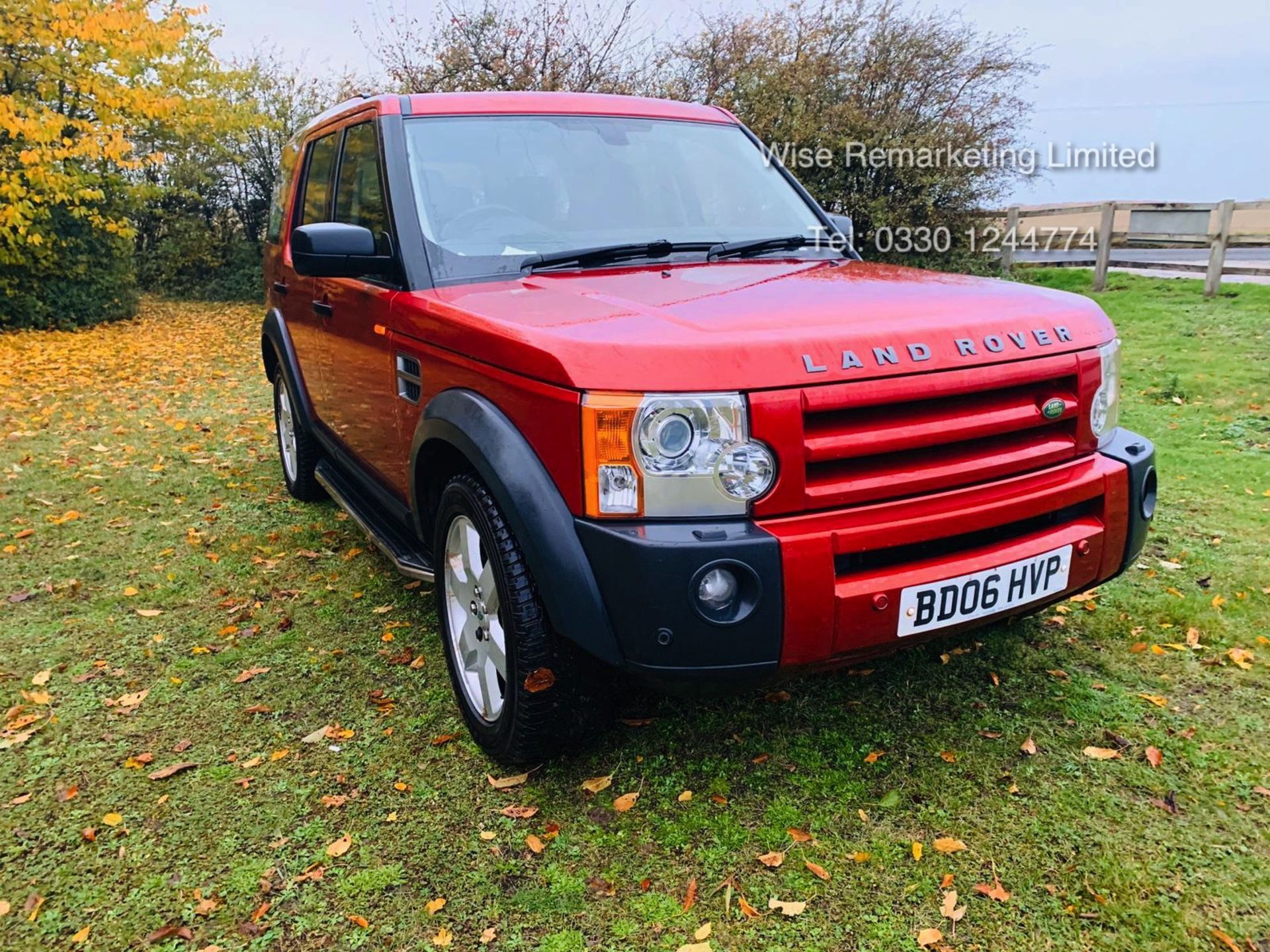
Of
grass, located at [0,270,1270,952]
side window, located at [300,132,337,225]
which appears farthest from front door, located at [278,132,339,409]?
grass, located at [0,270,1270,952]

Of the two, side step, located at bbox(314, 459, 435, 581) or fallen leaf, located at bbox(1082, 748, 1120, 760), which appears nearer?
fallen leaf, located at bbox(1082, 748, 1120, 760)

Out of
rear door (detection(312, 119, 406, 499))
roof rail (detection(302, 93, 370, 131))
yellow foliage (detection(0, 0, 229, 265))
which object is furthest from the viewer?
yellow foliage (detection(0, 0, 229, 265))

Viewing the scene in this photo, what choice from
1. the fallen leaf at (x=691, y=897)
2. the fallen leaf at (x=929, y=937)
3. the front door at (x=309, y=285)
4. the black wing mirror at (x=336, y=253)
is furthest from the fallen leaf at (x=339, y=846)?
the front door at (x=309, y=285)

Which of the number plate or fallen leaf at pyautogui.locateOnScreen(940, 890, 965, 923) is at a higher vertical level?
the number plate

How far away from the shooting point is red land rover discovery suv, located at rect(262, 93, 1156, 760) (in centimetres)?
203

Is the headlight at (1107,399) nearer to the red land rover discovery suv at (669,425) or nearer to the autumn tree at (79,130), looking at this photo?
the red land rover discovery suv at (669,425)

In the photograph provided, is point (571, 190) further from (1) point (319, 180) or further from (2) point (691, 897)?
(2) point (691, 897)

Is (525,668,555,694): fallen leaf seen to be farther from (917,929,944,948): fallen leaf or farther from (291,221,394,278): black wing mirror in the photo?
(291,221,394,278): black wing mirror

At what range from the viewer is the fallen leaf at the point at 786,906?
2.13 metres

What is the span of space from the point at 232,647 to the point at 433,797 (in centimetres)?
143

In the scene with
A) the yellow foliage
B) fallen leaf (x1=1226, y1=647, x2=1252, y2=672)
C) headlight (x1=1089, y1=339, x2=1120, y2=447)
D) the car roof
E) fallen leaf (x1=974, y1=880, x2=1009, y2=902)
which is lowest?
fallen leaf (x1=974, y1=880, x2=1009, y2=902)

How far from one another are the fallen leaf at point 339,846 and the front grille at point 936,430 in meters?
1.53

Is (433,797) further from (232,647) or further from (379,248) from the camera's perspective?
(379,248)

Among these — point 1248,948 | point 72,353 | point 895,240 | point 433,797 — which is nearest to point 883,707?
point 1248,948
